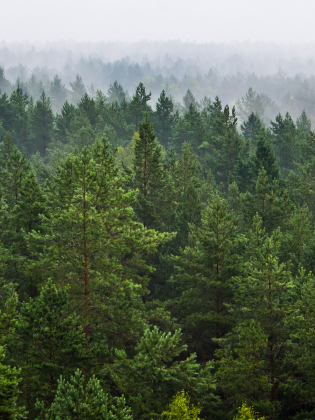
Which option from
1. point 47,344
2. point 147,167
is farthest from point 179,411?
point 147,167

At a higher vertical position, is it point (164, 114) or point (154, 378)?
point (164, 114)

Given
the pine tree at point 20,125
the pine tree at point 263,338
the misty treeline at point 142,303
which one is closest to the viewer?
the misty treeline at point 142,303

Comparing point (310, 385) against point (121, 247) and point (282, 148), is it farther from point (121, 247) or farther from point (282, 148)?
point (282, 148)

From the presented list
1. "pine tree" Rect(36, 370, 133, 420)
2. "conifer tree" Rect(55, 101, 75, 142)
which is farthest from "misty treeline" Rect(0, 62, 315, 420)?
"conifer tree" Rect(55, 101, 75, 142)

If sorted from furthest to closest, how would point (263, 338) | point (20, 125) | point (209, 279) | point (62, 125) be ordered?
1. point (62, 125)
2. point (20, 125)
3. point (209, 279)
4. point (263, 338)

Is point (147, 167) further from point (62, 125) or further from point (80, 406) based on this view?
point (62, 125)

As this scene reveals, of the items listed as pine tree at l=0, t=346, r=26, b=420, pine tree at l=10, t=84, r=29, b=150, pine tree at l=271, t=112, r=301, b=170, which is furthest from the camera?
pine tree at l=10, t=84, r=29, b=150

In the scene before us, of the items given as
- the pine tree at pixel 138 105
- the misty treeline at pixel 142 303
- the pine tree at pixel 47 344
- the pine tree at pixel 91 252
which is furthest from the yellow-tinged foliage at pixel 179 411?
the pine tree at pixel 138 105

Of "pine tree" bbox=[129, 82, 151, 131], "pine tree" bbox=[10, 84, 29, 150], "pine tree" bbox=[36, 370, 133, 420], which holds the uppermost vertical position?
"pine tree" bbox=[129, 82, 151, 131]

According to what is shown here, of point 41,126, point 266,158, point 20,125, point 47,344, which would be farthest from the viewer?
point 41,126

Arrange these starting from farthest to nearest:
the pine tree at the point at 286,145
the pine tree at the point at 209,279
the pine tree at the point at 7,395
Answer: the pine tree at the point at 286,145, the pine tree at the point at 209,279, the pine tree at the point at 7,395

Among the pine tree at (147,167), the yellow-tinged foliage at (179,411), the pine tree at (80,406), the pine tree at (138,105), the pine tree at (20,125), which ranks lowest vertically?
the yellow-tinged foliage at (179,411)

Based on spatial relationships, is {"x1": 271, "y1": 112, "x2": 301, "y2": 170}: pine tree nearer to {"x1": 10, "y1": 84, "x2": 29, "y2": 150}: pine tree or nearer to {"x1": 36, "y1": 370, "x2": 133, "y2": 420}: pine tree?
{"x1": 10, "y1": 84, "x2": 29, "y2": 150}: pine tree

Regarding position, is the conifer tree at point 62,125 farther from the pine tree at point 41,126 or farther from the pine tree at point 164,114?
the pine tree at point 164,114
